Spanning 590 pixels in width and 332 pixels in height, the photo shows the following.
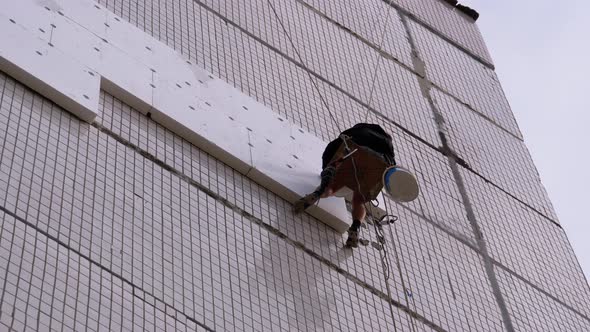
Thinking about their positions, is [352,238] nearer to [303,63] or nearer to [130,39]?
[130,39]

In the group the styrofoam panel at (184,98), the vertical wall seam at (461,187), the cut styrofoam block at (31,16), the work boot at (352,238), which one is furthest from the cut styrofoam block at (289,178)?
the cut styrofoam block at (31,16)

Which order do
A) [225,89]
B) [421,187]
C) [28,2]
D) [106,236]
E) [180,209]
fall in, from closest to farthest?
[106,236] → [180,209] → [28,2] → [225,89] → [421,187]

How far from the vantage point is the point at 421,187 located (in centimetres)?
778

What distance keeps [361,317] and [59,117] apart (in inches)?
68.8

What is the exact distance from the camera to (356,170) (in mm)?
6645

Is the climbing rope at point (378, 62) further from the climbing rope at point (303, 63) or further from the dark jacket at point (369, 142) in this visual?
the dark jacket at point (369, 142)

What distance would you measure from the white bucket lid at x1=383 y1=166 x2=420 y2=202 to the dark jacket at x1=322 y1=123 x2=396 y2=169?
11.6 inches

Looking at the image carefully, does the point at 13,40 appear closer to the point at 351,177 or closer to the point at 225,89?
the point at 225,89

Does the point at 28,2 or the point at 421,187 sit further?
the point at 421,187

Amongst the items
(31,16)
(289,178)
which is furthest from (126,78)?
(289,178)

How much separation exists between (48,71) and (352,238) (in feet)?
5.95

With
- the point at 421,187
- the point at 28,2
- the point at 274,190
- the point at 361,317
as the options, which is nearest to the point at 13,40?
the point at 28,2

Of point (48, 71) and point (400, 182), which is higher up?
point (400, 182)

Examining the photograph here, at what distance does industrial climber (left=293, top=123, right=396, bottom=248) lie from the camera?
6.60 meters
